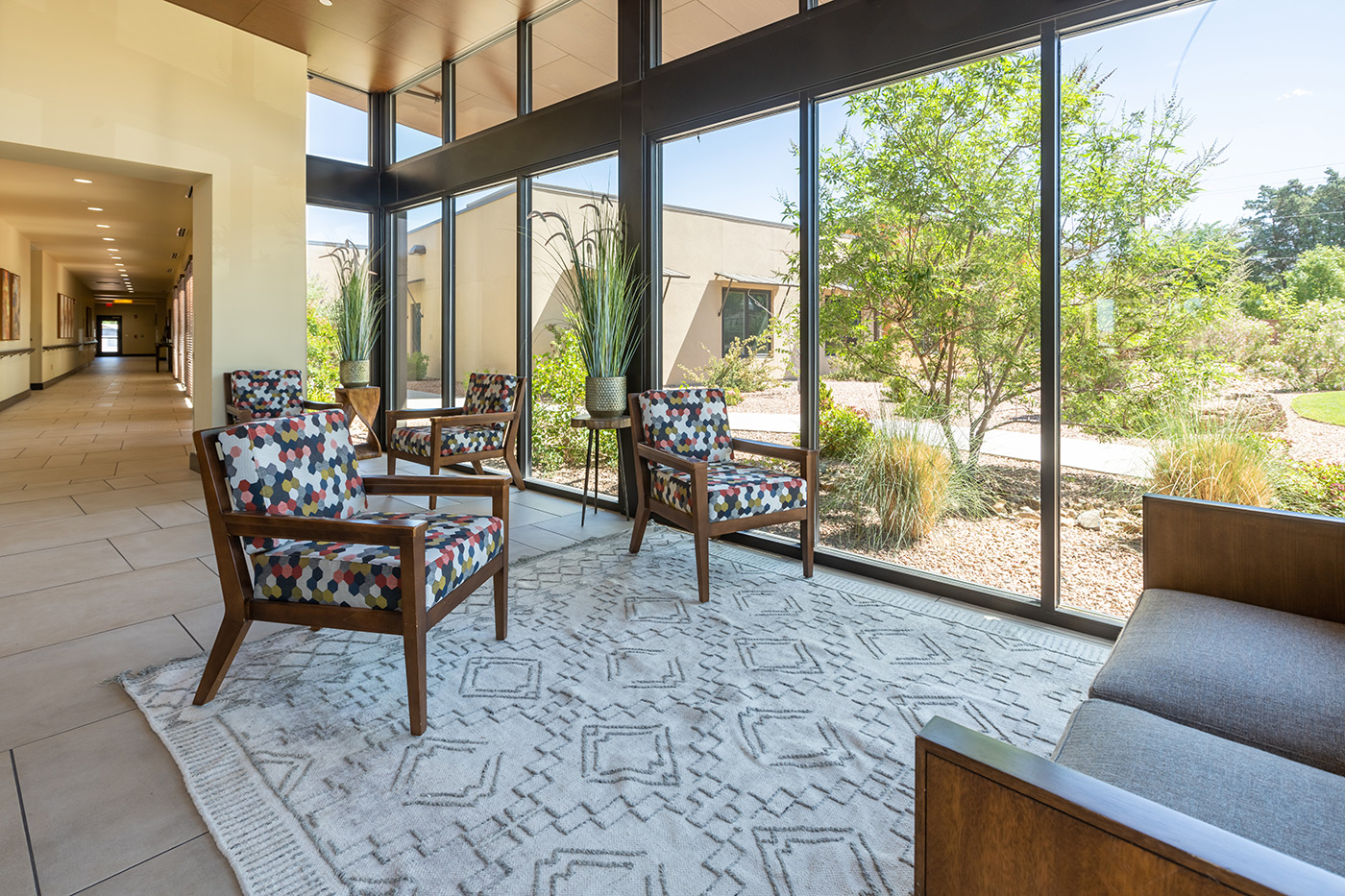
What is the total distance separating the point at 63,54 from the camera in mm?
4617

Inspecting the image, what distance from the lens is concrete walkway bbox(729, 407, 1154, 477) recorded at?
2.70 metres

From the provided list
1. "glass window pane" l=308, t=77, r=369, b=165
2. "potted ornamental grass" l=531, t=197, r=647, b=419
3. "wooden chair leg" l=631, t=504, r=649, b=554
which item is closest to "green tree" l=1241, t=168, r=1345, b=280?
"wooden chair leg" l=631, t=504, r=649, b=554

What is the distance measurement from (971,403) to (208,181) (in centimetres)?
577

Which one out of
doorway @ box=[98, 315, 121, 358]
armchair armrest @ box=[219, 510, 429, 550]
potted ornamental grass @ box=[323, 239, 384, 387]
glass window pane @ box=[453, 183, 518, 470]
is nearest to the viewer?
armchair armrest @ box=[219, 510, 429, 550]

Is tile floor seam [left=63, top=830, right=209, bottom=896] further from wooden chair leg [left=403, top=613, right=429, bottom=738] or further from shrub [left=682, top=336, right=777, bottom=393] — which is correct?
shrub [left=682, top=336, right=777, bottom=393]

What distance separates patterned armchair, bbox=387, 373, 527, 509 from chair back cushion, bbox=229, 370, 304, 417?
3.59 ft

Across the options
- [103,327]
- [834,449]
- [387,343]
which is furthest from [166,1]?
→ [103,327]

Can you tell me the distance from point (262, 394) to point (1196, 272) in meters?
5.95

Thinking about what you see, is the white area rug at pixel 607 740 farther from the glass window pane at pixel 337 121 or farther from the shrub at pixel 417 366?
the glass window pane at pixel 337 121

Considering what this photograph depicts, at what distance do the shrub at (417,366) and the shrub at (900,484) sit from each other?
4.55 metres

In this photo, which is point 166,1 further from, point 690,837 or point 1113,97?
point 690,837

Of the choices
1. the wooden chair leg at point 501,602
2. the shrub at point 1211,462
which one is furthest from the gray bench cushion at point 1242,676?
the wooden chair leg at point 501,602

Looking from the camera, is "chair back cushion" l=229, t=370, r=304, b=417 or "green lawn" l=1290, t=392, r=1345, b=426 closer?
"green lawn" l=1290, t=392, r=1345, b=426

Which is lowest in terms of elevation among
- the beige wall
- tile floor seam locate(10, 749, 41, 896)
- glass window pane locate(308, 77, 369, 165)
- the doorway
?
tile floor seam locate(10, 749, 41, 896)
